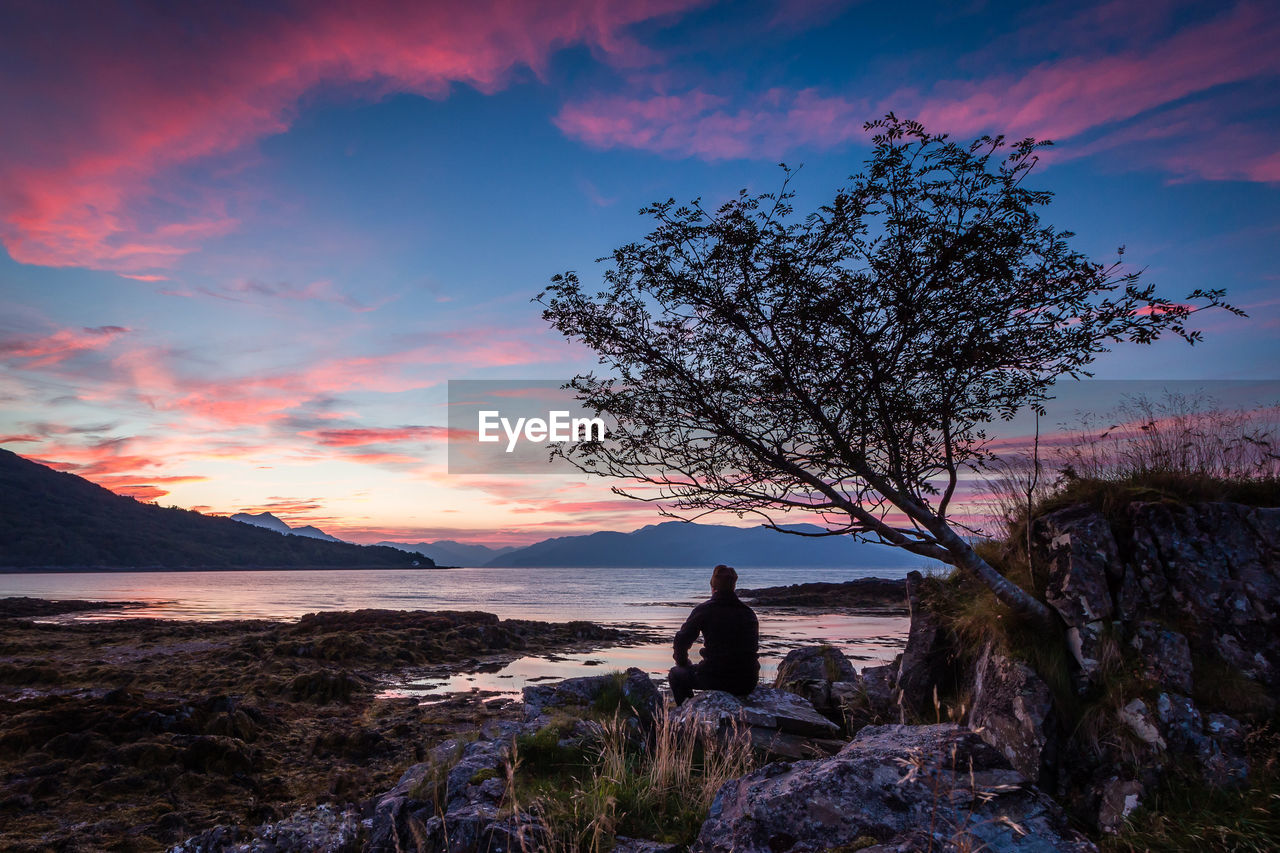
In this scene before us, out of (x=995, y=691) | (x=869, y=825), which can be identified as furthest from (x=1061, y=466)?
(x=869, y=825)

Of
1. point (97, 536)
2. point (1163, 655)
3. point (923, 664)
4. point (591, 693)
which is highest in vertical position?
point (1163, 655)

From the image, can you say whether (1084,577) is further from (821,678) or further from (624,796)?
(821,678)

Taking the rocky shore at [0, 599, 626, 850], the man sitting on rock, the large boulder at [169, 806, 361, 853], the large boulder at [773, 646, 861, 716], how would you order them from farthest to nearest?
the large boulder at [773, 646, 861, 716] < the man sitting on rock < the rocky shore at [0, 599, 626, 850] < the large boulder at [169, 806, 361, 853]

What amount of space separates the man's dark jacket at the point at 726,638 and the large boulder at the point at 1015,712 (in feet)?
11.2

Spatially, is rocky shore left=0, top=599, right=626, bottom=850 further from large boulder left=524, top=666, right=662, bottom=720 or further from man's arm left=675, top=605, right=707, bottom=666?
man's arm left=675, top=605, right=707, bottom=666

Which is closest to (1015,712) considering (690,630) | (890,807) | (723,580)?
(890,807)

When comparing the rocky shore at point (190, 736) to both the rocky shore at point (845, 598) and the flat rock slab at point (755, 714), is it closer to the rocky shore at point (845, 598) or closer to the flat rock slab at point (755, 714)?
the flat rock slab at point (755, 714)

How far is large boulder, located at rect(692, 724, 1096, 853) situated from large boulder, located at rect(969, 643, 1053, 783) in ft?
9.85

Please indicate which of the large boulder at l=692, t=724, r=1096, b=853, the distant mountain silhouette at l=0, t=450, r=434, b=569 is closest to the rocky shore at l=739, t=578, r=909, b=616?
the large boulder at l=692, t=724, r=1096, b=853

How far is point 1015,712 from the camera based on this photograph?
717 centimetres

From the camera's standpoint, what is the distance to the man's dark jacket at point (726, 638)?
1032 centimetres

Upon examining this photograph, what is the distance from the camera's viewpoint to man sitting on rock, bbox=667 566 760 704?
1031cm

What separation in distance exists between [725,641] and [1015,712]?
4.36m

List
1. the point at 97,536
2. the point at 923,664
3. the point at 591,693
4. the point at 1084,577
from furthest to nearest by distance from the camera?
the point at 97,536 → the point at 591,693 → the point at 923,664 → the point at 1084,577
